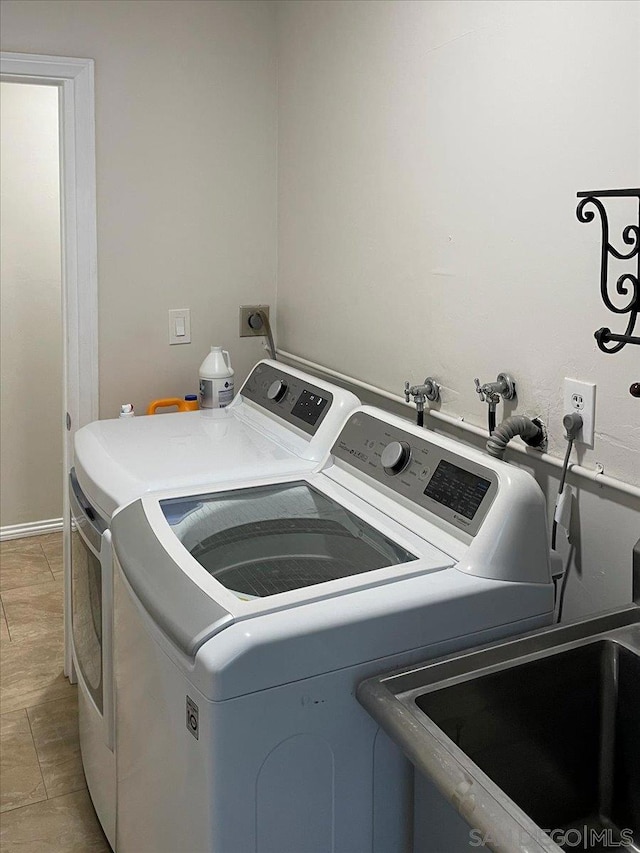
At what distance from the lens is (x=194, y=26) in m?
2.42

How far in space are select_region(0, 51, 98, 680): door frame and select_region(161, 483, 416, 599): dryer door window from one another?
980mm

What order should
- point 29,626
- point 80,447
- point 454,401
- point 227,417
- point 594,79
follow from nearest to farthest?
point 594,79 → point 454,401 → point 80,447 → point 227,417 → point 29,626

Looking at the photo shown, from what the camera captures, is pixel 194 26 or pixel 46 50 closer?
pixel 46 50

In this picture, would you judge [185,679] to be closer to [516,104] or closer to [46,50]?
[516,104]

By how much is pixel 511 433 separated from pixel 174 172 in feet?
4.71

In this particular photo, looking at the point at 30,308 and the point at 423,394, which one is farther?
the point at 30,308

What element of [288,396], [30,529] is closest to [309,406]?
[288,396]

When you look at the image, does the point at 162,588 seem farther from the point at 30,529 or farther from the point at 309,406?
the point at 30,529

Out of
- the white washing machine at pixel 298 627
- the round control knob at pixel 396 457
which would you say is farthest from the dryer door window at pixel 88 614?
the round control knob at pixel 396 457

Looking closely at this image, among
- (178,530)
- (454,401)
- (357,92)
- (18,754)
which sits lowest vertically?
(18,754)

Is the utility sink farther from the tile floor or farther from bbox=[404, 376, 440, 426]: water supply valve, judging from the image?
the tile floor

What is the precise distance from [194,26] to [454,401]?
1.43 m

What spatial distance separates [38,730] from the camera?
2.43 m

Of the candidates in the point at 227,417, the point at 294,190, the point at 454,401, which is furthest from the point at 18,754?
the point at 294,190
